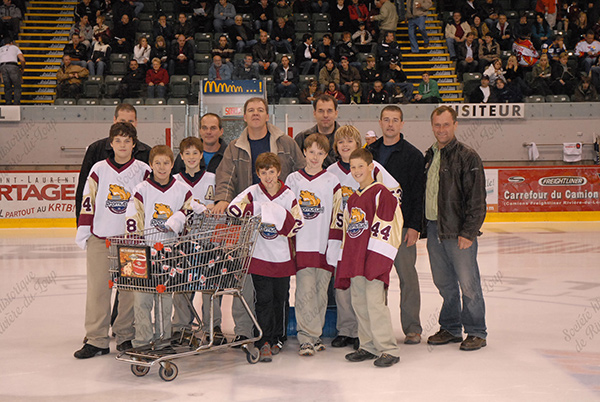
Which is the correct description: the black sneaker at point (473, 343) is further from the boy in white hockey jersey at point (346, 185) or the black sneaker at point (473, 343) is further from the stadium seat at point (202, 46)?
the stadium seat at point (202, 46)

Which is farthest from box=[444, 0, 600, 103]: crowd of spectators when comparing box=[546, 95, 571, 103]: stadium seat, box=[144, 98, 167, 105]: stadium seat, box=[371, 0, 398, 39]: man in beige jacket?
box=[144, 98, 167, 105]: stadium seat

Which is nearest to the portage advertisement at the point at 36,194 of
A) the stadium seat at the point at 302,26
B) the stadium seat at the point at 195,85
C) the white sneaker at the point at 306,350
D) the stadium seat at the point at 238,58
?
the stadium seat at the point at 195,85

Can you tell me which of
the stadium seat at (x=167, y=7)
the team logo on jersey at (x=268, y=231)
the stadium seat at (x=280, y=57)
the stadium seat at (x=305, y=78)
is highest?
the stadium seat at (x=167, y=7)

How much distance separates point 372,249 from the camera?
4930 mm

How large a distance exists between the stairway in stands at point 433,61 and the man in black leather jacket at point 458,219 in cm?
1285

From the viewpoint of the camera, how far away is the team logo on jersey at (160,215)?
5000 millimetres

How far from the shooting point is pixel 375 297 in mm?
4953

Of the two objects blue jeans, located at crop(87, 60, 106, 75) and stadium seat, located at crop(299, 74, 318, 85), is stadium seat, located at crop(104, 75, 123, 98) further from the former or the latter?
stadium seat, located at crop(299, 74, 318, 85)

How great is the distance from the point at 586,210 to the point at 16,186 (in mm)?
11416

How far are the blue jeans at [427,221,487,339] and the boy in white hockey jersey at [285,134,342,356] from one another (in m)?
0.89

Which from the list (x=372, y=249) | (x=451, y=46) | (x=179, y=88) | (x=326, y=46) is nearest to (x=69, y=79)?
(x=179, y=88)

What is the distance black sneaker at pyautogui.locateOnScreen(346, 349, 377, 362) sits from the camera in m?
5.06

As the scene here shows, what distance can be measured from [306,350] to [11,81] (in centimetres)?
1365

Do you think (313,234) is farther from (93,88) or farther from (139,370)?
(93,88)
